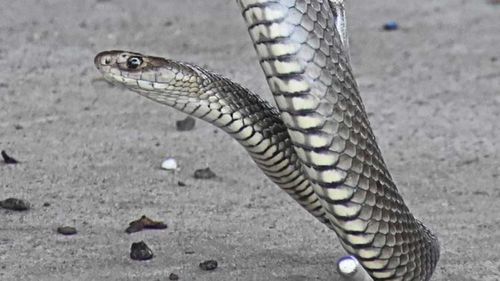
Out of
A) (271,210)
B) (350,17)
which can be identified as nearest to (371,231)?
(271,210)

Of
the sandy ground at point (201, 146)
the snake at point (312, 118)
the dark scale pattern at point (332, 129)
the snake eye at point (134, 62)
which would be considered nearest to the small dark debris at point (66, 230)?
the sandy ground at point (201, 146)

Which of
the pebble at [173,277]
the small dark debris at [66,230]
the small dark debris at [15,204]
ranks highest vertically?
the small dark debris at [15,204]

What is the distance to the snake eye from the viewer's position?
203 inches

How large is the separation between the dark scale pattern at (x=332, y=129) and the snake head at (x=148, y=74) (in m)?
0.73

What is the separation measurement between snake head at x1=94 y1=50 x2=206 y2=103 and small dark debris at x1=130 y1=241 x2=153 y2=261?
1030 mm

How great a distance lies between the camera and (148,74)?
5.17 meters

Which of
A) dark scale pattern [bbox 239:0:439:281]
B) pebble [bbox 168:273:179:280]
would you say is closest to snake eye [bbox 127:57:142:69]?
dark scale pattern [bbox 239:0:439:281]

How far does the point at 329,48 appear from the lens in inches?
184

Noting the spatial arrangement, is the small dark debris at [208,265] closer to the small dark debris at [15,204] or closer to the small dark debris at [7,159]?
the small dark debris at [15,204]

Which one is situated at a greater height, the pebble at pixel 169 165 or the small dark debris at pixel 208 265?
the pebble at pixel 169 165

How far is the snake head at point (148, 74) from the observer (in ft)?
16.9

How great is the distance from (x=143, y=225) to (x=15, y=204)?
0.69 metres

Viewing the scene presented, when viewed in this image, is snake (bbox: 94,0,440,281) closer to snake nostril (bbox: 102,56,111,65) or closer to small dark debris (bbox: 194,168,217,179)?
snake nostril (bbox: 102,56,111,65)

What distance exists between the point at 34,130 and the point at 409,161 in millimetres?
2355
